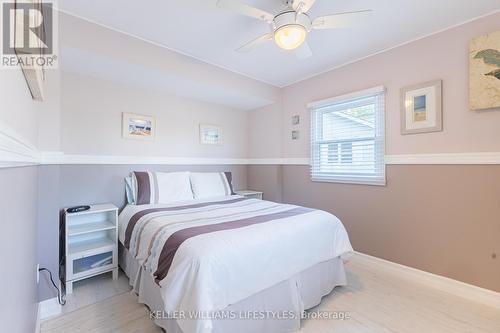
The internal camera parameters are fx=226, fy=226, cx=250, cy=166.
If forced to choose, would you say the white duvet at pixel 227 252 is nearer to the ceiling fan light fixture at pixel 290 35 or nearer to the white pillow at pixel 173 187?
the white pillow at pixel 173 187

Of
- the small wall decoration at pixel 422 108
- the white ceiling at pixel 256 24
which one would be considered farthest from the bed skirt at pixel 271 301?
the white ceiling at pixel 256 24

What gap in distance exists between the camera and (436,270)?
223cm

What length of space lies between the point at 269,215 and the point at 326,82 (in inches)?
83.7

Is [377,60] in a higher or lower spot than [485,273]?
higher

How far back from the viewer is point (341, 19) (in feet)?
5.30

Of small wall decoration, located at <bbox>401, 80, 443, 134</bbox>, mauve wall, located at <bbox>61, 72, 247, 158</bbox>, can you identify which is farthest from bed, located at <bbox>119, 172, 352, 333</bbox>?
small wall decoration, located at <bbox>401, 80, 443, 134</bbox>

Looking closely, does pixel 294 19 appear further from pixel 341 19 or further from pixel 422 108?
pixel 422 108

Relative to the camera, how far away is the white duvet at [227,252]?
1280 mm

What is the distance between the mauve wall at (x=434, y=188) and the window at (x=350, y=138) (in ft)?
0.34

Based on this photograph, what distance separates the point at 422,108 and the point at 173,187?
2.92 metres

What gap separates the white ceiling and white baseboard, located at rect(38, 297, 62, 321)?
2.39m

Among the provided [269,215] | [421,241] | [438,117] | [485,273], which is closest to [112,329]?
[269,215]

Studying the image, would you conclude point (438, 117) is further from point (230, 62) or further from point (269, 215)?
point (230, 62)

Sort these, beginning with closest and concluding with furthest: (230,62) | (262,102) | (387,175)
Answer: (387,175) < (230,62) < (262,102)
